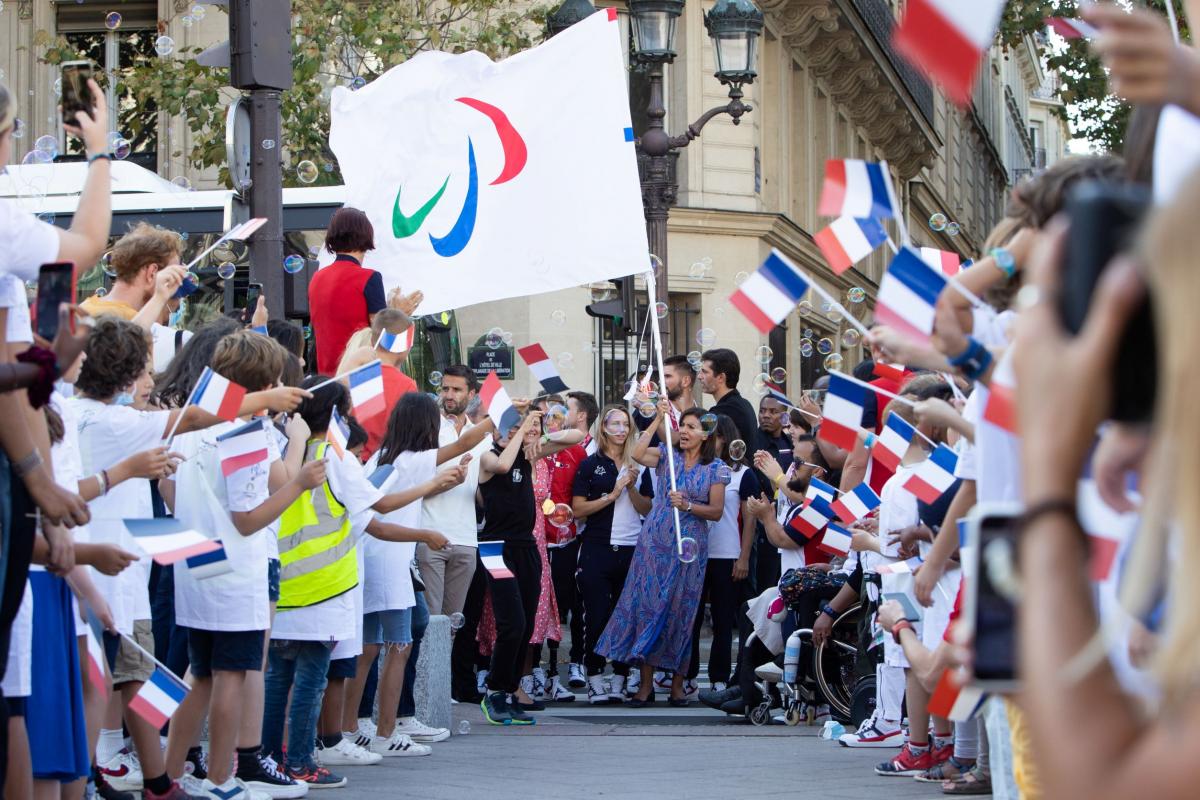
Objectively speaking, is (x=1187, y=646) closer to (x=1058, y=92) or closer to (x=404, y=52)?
(x=404, y=52)

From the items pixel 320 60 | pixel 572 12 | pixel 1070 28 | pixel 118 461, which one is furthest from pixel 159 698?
pixel 320 60

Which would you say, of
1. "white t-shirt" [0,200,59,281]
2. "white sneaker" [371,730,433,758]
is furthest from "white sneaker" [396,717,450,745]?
"white t-shirt" [0,200,59,281]

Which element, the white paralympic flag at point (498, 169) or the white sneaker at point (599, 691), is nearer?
the white paralympic flag at point (498, 169)

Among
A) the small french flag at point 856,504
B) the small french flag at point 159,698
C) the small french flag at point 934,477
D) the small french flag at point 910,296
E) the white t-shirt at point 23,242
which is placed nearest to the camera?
the small french flag at point 910,296

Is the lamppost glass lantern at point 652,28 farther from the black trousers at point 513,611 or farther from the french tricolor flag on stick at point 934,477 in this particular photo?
the french tricolor flag on stick at point 934,477

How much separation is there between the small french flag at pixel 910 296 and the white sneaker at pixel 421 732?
5834 millimetres

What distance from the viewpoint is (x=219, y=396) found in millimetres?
5535

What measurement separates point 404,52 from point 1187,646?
59.1ft

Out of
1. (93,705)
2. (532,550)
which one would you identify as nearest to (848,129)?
(532,550)

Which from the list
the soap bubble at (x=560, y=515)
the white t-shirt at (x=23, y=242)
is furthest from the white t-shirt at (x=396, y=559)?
the white t-shirt at (x=23, y=242)

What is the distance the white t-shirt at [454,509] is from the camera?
962 cm

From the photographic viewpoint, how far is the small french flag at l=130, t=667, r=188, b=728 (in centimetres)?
542

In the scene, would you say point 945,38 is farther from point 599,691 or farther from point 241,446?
point 599,691

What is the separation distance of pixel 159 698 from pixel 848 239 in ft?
8.27
